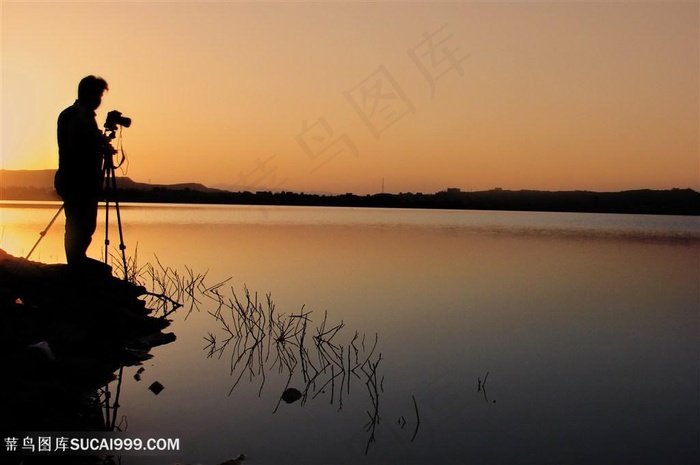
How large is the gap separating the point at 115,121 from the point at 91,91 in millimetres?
1237

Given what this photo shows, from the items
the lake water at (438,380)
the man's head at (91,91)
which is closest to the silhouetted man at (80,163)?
the man's head at (91,91)

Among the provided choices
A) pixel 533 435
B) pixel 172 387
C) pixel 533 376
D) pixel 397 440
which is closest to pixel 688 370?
pixel 533 376

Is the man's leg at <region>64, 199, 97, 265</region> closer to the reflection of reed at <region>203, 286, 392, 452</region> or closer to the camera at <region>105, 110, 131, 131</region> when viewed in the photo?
the camera at <region>105, 110, 131, 131</region>

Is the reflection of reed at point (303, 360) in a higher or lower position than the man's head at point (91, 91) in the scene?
lower

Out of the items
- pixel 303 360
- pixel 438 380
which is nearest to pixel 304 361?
pixel 303 360

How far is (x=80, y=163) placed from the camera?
24.6 ft

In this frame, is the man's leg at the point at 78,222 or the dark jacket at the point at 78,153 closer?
the dark jacket at the point at 78,153

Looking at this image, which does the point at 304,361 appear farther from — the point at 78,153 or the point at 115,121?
the point at 115,121

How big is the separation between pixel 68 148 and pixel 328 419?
15.1 ft

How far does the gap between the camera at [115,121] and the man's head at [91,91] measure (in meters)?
1.03

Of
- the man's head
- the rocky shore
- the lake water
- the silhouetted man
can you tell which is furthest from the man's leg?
the lake water

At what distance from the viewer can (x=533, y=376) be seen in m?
7.91

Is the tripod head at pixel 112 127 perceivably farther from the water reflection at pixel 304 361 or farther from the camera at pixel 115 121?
the water reflection at pixel 304 361

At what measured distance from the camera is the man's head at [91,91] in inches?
284
